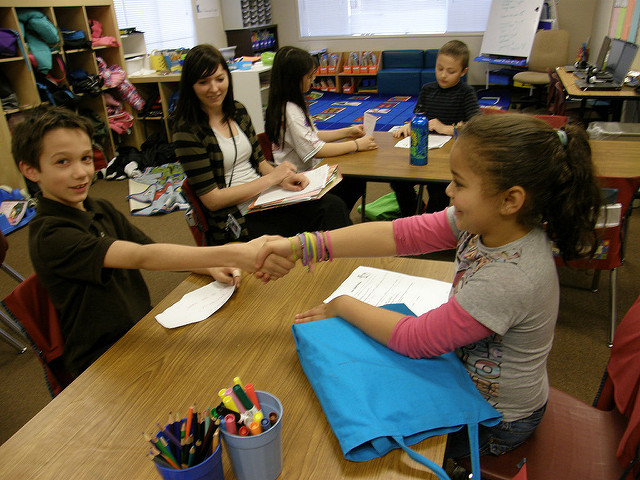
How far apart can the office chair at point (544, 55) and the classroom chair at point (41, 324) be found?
21.8ft

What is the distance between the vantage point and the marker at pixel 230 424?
0.66 m

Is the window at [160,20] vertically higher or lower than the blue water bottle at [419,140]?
higher

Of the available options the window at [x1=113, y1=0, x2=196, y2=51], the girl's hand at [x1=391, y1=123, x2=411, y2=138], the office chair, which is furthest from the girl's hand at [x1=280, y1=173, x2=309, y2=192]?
the office chair

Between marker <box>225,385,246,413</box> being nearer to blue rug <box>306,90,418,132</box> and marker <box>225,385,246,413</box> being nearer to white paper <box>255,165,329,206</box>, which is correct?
white paper <box>255,165,329,206</box>

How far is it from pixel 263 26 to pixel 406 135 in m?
5.98

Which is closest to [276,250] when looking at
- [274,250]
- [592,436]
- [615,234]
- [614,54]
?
[274,250]

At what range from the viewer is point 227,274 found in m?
1.31

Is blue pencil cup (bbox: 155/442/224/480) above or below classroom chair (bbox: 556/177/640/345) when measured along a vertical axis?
above

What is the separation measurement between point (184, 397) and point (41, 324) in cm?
58

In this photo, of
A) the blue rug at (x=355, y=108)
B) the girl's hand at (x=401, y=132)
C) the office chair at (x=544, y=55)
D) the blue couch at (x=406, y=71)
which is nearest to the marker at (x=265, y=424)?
the girl's hand at (x=401, y=132)

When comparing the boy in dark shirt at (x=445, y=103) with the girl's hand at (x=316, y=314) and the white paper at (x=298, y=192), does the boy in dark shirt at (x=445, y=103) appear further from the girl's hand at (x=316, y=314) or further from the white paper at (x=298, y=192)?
the girl's hand at (x=316, y=314)

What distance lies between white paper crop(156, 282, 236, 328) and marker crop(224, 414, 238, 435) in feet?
1.70

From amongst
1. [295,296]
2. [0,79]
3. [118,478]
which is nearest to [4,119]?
[0,79]

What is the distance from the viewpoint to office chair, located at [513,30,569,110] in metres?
6.48
